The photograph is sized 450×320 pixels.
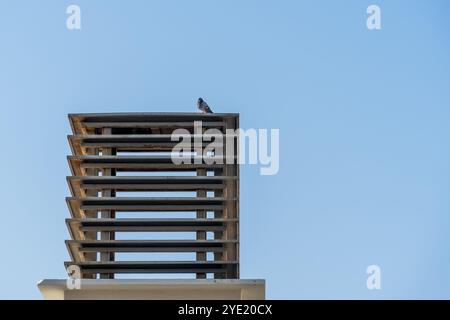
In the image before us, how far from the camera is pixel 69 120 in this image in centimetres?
2772

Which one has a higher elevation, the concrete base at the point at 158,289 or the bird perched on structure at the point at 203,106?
the bird perched on structure at the point at 203,106

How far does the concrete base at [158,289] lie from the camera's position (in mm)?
23516

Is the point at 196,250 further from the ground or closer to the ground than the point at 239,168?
closer to the ground

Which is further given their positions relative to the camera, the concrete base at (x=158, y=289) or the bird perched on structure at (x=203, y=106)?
the bird perched on structure at (x=203, y=106)

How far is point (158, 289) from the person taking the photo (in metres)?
23.8

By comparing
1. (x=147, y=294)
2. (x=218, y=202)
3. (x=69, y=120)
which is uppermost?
(x=69, y=120)

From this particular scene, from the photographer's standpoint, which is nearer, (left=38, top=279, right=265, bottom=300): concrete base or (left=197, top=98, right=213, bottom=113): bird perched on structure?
(left=38, top=279, right=265, bottom=300): concrete base

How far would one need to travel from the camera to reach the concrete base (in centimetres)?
2352

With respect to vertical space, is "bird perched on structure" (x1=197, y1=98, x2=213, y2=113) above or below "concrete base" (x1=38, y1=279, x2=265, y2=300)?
above
